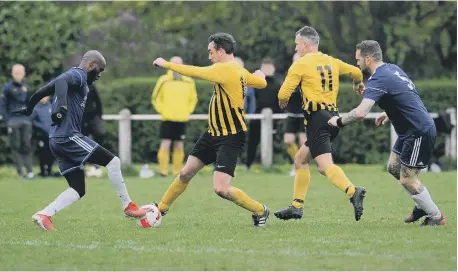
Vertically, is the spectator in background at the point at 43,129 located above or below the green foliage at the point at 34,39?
below

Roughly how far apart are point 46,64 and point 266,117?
4.52 meters

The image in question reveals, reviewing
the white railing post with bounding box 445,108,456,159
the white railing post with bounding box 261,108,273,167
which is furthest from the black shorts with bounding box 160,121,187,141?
the white railing post with bounding box 445,108,456,159

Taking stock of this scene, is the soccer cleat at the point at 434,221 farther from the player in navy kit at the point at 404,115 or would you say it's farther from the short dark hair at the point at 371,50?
the short dark hair at the point at 371,50

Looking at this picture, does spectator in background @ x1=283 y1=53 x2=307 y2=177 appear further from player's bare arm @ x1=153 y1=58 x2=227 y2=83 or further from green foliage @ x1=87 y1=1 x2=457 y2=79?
player's bare arm @ x1=153 y1=58 x2=227 y2=83

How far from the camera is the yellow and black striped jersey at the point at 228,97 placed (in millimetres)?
11320

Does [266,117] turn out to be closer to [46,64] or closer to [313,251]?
[46,64]

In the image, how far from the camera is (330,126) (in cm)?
1191

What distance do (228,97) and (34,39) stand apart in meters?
12.0

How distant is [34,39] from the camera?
896 inches

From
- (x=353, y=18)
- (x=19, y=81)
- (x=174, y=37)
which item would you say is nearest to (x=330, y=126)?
(x=19, y=81)

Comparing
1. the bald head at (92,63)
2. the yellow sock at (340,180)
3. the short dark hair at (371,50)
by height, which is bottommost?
the yellow sock at (340,180)

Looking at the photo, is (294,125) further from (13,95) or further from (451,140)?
(13,95)

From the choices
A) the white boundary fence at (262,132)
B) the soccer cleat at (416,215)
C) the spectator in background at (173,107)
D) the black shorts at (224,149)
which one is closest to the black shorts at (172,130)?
the spectator in background at (173,107)

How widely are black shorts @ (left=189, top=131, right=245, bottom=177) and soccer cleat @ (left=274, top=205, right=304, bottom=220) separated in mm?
979
